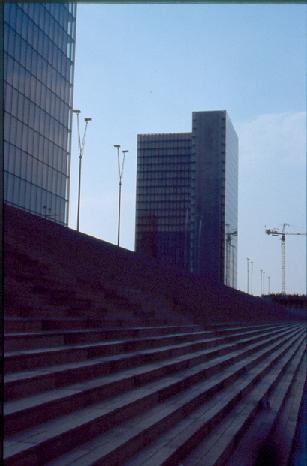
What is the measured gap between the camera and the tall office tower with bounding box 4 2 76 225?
150 ft

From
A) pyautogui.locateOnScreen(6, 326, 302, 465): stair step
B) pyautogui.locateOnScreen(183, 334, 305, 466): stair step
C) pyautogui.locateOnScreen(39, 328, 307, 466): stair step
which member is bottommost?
pyautogui.locateOnScreen(183, 334, 305, 466): stair step

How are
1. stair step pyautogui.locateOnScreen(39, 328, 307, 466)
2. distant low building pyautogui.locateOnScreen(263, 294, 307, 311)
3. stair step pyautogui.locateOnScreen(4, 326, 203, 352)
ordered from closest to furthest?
stair step pyautogui.locateOnScreen(39, 328, 307, 466) → stair step pyautogui.locateOnScreen(4, 326, 203, 352) → distant low building pyautogui.locateOnScreen(263, 294, 307, 311)

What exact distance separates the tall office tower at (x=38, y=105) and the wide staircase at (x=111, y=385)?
32.7 metres

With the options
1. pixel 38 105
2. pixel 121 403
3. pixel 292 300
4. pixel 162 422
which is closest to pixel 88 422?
pixel 121 403

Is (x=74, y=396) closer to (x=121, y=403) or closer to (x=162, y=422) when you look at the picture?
(x=121, y=403)

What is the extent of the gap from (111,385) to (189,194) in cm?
13417

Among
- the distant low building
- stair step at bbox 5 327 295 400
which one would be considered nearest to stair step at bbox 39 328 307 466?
stair step at bbox 5 327 295 400

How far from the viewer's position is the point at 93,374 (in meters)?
6.84

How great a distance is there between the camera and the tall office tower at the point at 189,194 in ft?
439

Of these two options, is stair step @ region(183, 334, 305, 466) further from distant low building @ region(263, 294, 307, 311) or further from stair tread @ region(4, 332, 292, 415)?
distant low building @ region(263, 294, 307, 311)

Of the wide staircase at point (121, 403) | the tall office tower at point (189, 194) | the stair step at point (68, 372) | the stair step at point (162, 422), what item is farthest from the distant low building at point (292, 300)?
the stair step at point (68, 372)

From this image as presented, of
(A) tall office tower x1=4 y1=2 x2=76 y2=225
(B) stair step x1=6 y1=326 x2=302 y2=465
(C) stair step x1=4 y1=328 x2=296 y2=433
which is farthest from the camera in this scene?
(A) tall office tower x1=4 y1=2 x2=76 y2=225

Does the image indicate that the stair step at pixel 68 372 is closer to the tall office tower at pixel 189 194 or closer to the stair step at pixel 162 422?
the stair step at pixel 162 422

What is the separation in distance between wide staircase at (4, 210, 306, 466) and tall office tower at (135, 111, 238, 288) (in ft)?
382
